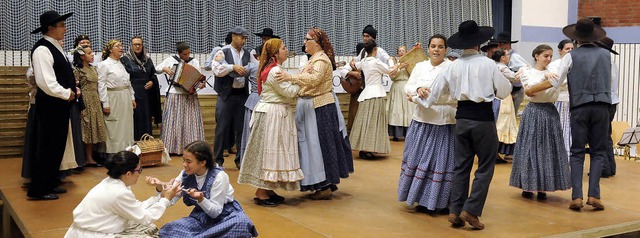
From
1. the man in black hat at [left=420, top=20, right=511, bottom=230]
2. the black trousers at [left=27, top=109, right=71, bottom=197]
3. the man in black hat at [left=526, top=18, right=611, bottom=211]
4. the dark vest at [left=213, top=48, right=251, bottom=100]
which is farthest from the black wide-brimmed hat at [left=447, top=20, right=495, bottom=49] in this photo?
the black trousers at [left=27, top=109, right=71, bottom=197]

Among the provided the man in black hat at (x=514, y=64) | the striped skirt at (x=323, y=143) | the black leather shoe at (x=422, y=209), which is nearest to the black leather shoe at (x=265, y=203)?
the striped skirt at (x=323, y=143)

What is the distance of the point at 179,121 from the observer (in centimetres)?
744

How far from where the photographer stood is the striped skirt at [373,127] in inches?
288

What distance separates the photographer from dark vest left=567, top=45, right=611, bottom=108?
481cm

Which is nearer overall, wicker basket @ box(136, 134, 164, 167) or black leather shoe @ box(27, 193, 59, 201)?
black leather shoe @ box(27, 193, 59, 201)

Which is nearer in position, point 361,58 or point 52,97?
point 52,97

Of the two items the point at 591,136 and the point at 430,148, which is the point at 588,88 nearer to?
the point at 591,136

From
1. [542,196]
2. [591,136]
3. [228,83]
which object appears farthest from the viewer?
[228,83]

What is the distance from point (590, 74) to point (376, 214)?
1.72 metres

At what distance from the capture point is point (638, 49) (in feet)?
33.1

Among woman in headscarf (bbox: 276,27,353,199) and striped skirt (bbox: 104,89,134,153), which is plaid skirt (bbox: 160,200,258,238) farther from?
striped skirt (bbox: 104,89,134,153)

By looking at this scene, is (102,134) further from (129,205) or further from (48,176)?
(129,205)

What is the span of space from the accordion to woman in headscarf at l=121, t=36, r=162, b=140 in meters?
0.26

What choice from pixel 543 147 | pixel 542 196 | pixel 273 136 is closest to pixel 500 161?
pixel 542 196
